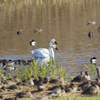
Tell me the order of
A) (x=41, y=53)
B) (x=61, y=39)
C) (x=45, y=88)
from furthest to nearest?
1. (x=61, y=39)
2. (x=41, y=53)
3. (x=45, y=88)

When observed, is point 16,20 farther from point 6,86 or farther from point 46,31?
point 6,86

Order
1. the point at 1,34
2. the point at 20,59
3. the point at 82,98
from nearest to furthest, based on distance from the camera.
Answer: the point at 82,98 < the point at 20,59 < the point at 1,34

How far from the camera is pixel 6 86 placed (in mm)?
11234

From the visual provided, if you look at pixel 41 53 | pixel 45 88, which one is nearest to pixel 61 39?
pixel 41 53

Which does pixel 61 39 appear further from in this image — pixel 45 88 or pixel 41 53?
pixel 45 88

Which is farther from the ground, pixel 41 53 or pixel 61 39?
pixel 61 39

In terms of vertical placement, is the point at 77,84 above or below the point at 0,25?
below

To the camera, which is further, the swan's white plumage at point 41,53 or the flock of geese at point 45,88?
the swan's white plumage at point 41,53

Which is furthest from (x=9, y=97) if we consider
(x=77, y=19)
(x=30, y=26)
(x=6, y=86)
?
(x=77, y=19)

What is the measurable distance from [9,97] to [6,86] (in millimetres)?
1579

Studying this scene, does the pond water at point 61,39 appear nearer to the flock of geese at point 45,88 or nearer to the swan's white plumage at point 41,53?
the swan's white plumage at point 41,53

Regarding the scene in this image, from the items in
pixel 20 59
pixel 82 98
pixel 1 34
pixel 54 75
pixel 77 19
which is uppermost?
pixel 77 19

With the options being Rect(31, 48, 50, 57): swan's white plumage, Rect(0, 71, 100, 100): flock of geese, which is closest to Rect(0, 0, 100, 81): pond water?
Rect(31, 48, 50, 57): swan's white plumage

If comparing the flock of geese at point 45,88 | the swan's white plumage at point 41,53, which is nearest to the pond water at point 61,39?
the swan's white plumage at point 41,53
